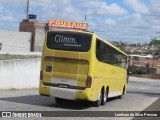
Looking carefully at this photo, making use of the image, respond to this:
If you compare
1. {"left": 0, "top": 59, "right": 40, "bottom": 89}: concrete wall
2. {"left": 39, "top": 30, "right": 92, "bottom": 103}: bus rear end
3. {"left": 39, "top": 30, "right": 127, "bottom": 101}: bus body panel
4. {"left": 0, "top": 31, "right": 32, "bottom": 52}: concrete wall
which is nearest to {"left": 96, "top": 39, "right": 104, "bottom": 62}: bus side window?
{"left": 39, "top": 30, "right": 127, "bottom": 101}: bus body panel

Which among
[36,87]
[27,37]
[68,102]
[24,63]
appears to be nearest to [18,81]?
[24,63]

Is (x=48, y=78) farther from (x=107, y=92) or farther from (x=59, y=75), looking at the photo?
(x=107, y=92)

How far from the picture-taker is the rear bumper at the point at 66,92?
1847 centimetres

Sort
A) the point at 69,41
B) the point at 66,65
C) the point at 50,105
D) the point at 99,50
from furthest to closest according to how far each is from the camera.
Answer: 1. the point at 99,50
2. the point at 50,105
3. the point at 69,41
4. the point at 66,65

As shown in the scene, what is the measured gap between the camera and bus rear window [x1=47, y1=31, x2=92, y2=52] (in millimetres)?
18844

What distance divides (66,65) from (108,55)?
11.9 feet

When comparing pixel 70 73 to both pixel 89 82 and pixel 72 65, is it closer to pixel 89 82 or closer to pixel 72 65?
pixel 72 65

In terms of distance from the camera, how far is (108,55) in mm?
21828

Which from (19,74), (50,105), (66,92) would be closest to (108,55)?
(66,92)

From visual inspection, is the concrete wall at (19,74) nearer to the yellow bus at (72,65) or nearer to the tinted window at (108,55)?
the tinted window at (108,55)

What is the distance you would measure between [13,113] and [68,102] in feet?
24.2

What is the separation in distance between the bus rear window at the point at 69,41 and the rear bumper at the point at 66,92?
5.68ft

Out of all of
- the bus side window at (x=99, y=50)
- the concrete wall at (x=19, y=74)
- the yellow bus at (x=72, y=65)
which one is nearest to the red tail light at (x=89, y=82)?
the yellow bus at (x=72, y=65)

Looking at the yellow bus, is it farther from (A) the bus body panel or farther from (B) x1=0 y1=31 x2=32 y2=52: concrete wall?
(B) x1=0 y1=31 x2=32 y2=52: concrete wall
